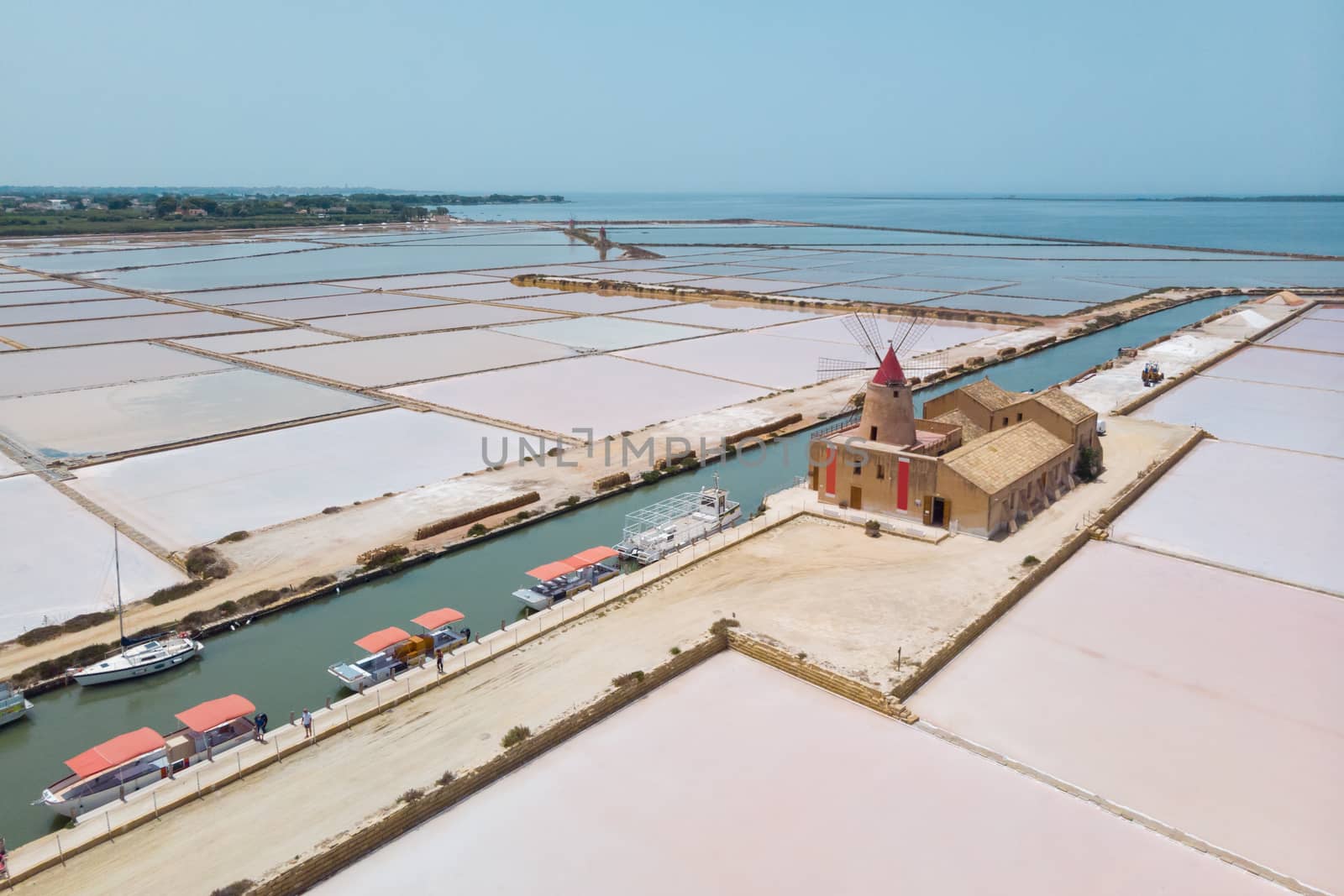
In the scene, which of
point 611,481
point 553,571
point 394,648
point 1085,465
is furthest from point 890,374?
point 394,648

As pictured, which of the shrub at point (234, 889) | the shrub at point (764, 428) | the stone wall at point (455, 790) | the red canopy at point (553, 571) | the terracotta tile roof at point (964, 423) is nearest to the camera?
→ the shrub at point (234, 889)

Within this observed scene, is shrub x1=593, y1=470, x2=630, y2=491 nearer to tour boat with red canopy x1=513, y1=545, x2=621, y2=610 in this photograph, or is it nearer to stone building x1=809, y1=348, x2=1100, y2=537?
tour boat with red canopy x1=513, y1=545, x2=621, y2=610

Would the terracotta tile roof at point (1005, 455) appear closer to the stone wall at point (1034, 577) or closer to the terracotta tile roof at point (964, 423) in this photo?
the terracotta tile roof at point (964, 423)

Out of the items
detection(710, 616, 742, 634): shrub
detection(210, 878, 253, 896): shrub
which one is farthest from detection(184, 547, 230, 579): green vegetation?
detection(710, 616, 742, 634): shrub

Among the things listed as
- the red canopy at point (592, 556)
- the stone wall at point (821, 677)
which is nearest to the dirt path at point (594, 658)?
the stone wall at point (821, 677)

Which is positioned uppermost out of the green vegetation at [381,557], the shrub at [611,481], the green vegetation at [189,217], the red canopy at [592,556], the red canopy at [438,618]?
the green vegetation at [189,217]

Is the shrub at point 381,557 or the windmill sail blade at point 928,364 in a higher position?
the windmill sail blade at point 928,364
